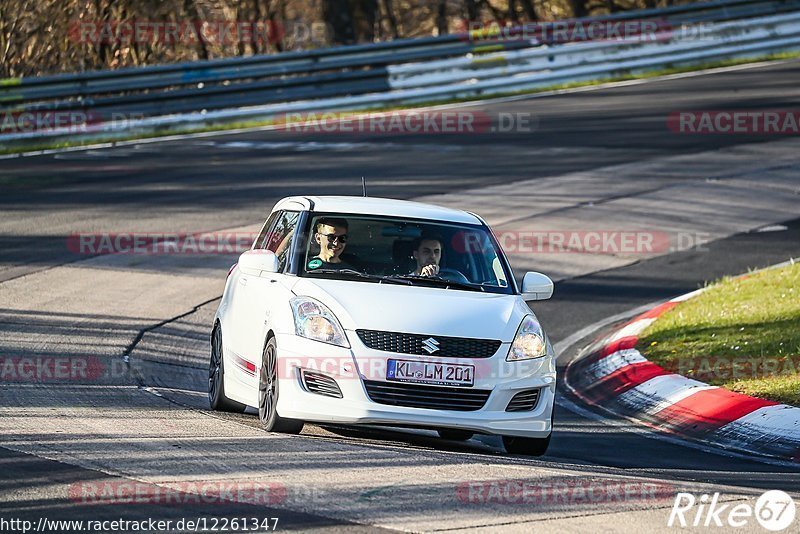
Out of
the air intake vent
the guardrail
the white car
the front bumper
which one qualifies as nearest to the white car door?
the white car

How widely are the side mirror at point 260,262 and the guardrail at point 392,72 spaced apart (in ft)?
44.9

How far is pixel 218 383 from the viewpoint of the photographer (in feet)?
29.9

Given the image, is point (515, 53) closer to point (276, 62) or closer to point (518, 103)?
point (518, 103)

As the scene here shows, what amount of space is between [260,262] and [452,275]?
1.26 metres

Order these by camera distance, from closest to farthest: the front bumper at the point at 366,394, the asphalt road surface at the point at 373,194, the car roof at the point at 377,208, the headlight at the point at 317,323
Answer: the asphalt road surface at the point at 373,194 → the front bumper at the point at 366,394 → the headlight at the point at 317,323 → the car roof at the point at 377,208

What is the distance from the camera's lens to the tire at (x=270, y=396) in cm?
782

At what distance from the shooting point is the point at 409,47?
90.4ft

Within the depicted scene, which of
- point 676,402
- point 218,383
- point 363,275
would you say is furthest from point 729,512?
point 218,383

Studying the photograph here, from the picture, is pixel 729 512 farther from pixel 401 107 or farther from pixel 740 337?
pixel 401 107

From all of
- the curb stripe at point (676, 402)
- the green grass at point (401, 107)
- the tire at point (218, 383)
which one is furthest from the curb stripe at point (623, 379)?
the green grass at point (401, 107)

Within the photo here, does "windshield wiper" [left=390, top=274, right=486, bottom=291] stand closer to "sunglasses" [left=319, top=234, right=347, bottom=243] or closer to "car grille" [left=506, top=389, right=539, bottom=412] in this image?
"sunglasses" [left=319, top=234, right=347, bottom=243]

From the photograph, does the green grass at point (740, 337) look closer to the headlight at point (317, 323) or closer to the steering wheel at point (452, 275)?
the steering wheel at point (452, 275)

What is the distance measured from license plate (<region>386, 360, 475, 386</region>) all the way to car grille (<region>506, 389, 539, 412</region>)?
389 millimetres

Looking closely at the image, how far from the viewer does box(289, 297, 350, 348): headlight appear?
7.73 m
